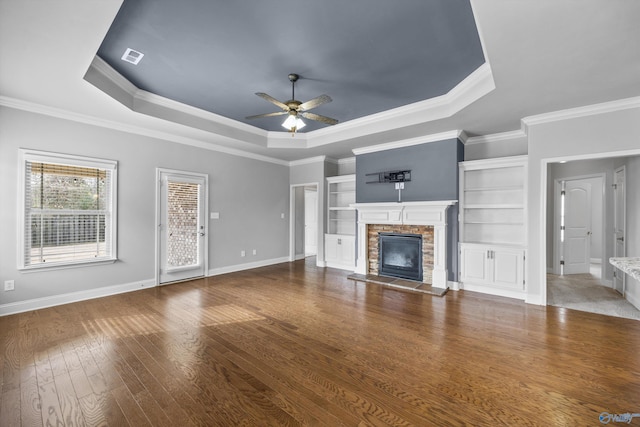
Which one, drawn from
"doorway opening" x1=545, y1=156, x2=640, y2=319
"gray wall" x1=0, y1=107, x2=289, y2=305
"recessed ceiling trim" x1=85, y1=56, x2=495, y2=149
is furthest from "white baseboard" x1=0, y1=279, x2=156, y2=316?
"doorway opening" x1=545, y1=156, x2=640, y2=319

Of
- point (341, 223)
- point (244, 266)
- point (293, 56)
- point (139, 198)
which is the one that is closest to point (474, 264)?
point (341, 223)

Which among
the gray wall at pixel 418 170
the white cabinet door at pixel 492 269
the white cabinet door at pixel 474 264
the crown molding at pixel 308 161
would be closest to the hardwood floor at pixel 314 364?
the white cabinet door at pixel 492 269

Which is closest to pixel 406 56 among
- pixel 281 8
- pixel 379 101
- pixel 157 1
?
pixel 379 101

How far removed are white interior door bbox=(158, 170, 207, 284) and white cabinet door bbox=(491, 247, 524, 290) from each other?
547cm

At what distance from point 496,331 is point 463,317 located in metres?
0.45

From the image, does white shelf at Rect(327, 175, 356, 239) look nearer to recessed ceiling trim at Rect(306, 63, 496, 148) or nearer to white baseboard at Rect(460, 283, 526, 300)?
recessed ceiling trim at Rect(306, 63, 496, 148)

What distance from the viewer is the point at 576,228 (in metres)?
5.97

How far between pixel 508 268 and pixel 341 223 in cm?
386

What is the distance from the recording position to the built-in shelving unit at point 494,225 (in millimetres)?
4465

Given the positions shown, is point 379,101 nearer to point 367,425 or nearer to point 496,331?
point 496,331

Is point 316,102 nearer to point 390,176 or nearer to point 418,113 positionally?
point 418,113

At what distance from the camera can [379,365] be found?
246 centimetres

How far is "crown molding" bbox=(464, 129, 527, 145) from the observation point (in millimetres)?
4895

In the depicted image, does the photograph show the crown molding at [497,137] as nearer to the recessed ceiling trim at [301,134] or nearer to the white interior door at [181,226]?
the recessed ceiling trim at [301,134]
